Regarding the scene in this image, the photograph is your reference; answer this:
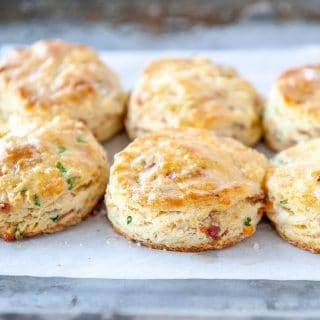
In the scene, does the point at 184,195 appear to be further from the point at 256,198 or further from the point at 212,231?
the point at 256,198

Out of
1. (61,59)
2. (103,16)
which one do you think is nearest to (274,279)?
(61,59)

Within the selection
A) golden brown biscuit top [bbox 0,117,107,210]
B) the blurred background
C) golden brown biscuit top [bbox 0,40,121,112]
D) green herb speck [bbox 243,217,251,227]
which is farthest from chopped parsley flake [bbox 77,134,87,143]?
the blurred background

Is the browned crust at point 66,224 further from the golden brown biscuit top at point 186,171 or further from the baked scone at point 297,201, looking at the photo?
the baked scone at point 297,201

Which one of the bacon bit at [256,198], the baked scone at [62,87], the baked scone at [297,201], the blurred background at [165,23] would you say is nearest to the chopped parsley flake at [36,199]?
the baked scone at [62,87]

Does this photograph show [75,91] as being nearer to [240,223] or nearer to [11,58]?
[11,58]

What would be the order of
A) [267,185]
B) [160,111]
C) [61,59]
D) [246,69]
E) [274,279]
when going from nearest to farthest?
1. [274,279]
2. [267,185]
3. [160,111]
4. [61,59]
5. [246,69]

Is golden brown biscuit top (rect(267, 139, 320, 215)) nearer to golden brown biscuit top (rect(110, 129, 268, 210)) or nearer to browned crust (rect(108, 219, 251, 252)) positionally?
golden brown biscuit top (rect(110, 129, 268, 210))
